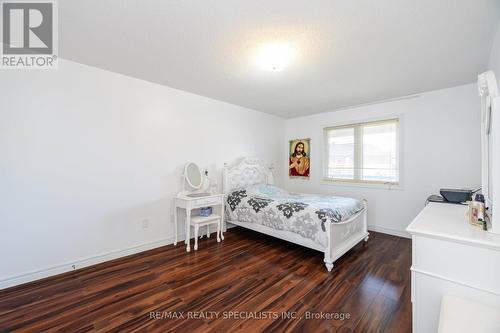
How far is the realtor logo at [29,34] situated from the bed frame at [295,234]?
2729 mm

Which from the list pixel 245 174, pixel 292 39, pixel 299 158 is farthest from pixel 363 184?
pixel 292 39

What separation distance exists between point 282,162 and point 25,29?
4.64 meters

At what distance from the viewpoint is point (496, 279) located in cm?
108

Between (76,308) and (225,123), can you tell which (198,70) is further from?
(76,308)

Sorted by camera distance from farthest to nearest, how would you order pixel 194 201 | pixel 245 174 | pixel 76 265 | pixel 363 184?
pixel 245 174 < pixel 363 184 < pixel 194 201 < pixel 76 265

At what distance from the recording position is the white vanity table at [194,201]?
10.1 ft

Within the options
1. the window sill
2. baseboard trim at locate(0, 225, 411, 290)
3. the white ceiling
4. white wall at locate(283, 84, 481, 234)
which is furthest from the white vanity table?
white wall at locate(283, 84, 481, 234)

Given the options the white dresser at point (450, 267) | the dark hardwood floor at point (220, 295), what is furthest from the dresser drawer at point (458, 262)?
the dark hardwood floor at point (220, 295)

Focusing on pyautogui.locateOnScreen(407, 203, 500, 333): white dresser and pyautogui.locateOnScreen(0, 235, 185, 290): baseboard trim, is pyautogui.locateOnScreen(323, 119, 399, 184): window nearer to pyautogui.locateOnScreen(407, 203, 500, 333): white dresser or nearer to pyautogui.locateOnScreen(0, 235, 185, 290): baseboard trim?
pyautogui.locateOnScreen(407, 203, 500, 333): white dresser

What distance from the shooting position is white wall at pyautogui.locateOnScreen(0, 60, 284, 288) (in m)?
2.13

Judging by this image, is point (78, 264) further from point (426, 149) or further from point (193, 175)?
point (426, 149)

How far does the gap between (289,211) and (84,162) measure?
2697 mm

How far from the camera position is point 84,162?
2.53 metres

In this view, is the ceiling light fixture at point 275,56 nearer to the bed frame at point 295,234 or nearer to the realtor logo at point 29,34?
the realtor logo at point 29,34
